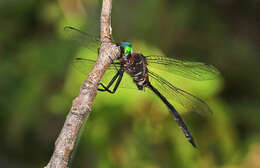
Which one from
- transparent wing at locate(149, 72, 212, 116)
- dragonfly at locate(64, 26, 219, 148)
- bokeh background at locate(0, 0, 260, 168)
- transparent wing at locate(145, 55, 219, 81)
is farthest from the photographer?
bokeh background at locate(0, 0, 260, 168)

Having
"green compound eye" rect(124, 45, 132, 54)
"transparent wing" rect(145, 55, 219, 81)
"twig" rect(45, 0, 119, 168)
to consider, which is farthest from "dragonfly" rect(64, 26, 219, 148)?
"twig" rect(45, 0, 119, 168)

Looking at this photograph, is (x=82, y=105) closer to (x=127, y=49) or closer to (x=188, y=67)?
(x=127, y=49)

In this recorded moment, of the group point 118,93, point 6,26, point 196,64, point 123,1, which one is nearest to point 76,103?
point 196,64

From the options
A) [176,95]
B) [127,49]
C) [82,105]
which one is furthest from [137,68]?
[82,105]

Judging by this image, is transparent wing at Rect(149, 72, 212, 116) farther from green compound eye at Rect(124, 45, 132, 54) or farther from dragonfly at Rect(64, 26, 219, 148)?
green compound eye at Rect(124, 45, 132, 54)

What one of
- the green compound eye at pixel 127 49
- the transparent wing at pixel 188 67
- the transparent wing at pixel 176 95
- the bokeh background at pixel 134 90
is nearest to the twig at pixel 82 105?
the green compound eye at pixel 127 49

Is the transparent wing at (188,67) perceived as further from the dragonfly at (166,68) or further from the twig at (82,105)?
the twig at (82,105)
